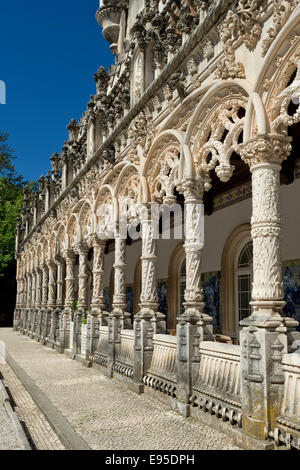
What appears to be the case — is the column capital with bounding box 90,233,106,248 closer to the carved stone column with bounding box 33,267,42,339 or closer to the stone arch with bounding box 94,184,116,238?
the stone arch with bounding box 94,184,116,238

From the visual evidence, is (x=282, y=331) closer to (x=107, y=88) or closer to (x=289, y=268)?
(x=289, y=268)

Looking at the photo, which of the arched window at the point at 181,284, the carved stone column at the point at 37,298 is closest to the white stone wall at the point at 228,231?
the arched window at the point at 181,284

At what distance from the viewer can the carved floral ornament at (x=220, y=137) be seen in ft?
20.5

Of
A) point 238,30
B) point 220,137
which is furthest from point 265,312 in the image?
point 238,30

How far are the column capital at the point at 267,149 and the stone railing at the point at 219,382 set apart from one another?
96.7 inches

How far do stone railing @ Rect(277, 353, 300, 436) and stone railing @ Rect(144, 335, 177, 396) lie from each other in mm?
2739

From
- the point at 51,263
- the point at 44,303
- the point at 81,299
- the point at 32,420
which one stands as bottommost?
the point at 32,420

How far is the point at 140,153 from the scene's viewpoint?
9.72 metres

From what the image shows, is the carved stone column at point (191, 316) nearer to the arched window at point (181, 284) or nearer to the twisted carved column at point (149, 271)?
the twisted carved column at point (149, 271)

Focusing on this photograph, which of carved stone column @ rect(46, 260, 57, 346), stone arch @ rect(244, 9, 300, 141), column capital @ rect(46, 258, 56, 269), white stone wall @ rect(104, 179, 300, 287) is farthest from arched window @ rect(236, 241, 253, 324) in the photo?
column capital @ rect(46, 258, 56, 269)

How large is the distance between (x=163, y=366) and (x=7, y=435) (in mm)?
3274

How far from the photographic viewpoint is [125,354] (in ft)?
32.6

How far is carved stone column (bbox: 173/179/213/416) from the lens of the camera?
22.5ft

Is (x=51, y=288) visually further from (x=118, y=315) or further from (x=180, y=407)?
(x=180, y=407)
